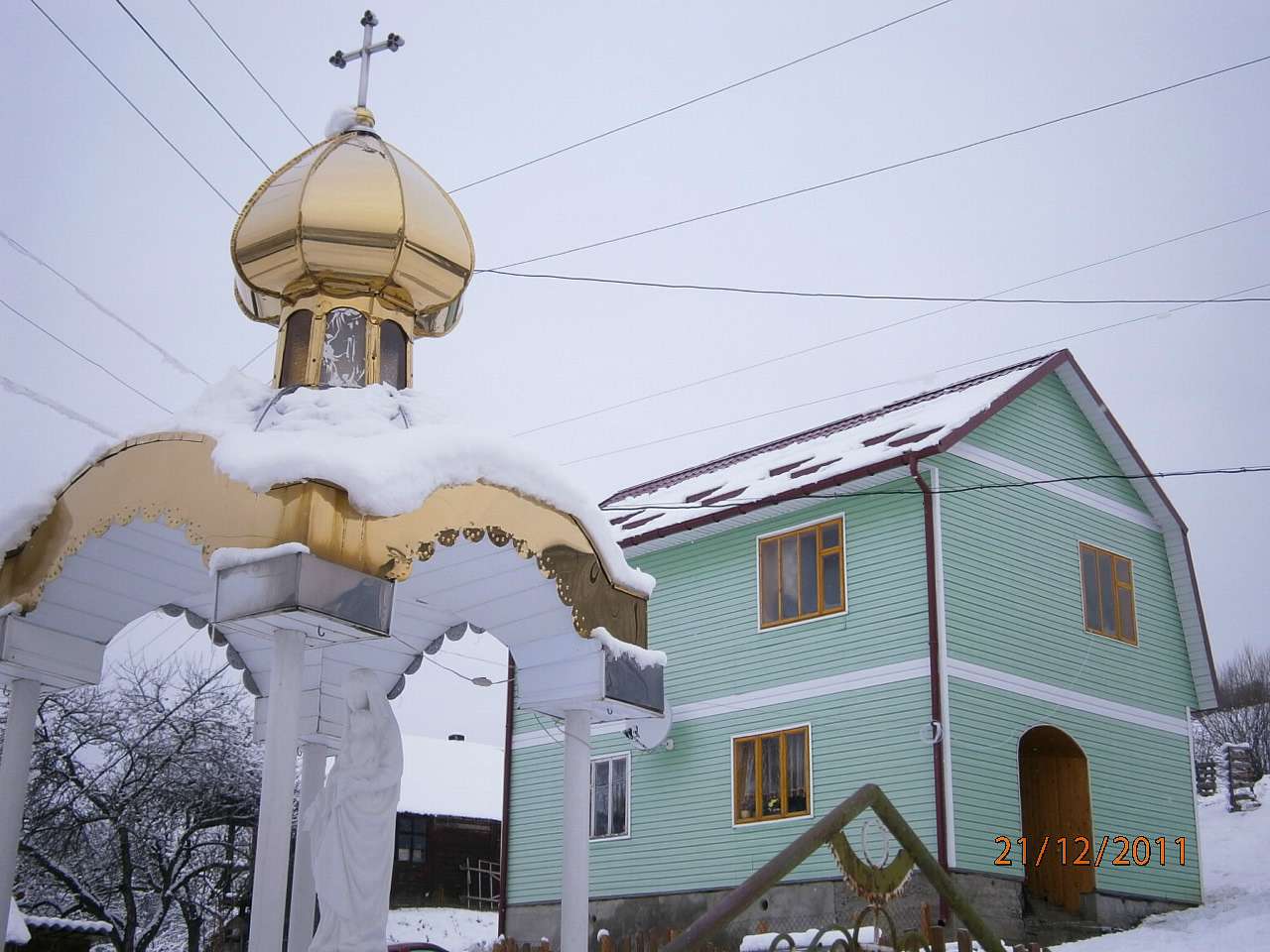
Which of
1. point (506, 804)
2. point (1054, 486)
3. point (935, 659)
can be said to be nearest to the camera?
point (935, 659)

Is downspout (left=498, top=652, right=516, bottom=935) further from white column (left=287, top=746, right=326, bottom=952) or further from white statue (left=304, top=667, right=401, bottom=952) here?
white statue (left=304, top=667, right=401, bottom=952)

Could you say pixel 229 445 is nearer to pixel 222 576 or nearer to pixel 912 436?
pixel 222 576

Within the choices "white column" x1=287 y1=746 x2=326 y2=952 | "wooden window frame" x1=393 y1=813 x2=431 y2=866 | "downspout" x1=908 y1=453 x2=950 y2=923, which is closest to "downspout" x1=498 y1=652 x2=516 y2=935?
"downspout" x1=908 y1=453 x2=950 y2=923

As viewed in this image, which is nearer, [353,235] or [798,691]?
[353,235]

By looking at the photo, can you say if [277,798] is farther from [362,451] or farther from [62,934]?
[62,934]

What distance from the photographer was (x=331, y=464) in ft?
25.5

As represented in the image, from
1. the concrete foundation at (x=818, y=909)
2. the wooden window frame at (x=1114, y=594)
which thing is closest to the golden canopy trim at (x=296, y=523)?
the concrete foundation at (x=818, y=909)

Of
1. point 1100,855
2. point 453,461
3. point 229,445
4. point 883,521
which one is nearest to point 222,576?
point 229,445

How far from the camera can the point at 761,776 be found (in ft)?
63.1

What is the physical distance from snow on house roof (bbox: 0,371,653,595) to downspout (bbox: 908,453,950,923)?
8.24 meters

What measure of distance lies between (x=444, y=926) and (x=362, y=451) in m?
32.4

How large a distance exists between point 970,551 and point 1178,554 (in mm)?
5292

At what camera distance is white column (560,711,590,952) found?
9008mm
